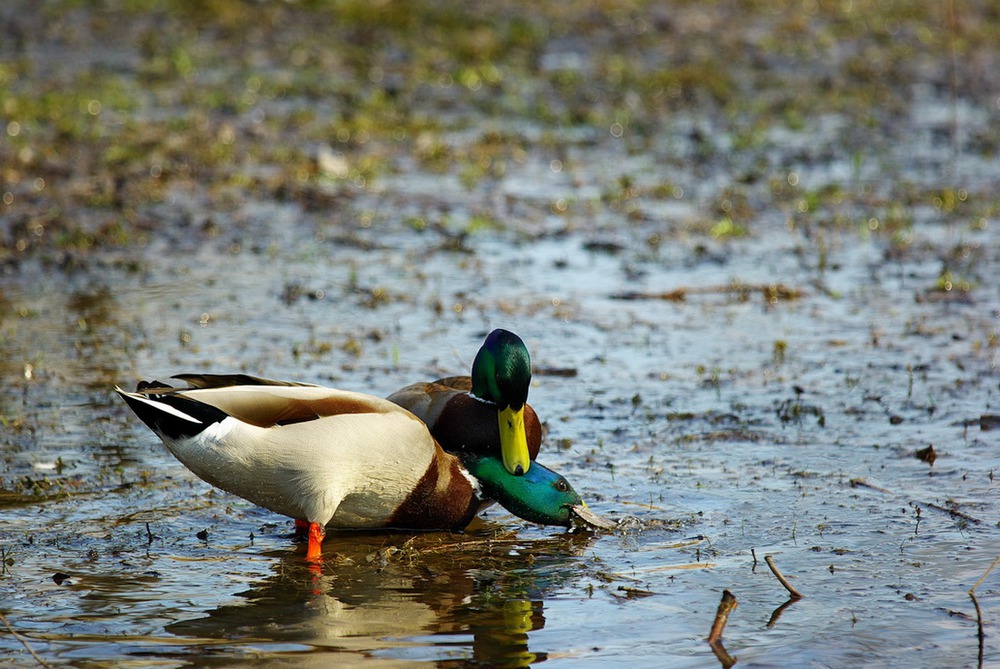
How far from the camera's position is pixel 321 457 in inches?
193

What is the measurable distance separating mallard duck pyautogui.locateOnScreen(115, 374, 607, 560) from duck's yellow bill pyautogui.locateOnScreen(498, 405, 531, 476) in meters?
0.04

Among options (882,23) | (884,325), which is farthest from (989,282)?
(882,23)

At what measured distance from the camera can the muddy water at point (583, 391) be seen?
177 inches

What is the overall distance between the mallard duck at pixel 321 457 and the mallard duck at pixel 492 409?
0.09 metres

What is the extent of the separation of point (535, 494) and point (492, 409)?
35cm

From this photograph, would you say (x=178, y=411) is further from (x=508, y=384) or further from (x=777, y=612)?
(x=777, y=612)

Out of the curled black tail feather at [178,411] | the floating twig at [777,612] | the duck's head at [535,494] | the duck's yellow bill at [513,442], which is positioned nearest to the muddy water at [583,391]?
the floating twig at [777,612]

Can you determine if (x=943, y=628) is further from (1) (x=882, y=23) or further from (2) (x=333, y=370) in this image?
(1) (x=882, y=23)

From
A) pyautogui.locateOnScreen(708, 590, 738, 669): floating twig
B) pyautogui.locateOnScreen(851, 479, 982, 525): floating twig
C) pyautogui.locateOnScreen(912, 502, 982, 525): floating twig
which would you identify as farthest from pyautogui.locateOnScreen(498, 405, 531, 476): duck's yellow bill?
pyautogui.locateOnScreen(912, 502, 982, 525): floating twig

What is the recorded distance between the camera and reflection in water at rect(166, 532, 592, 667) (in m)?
4.36

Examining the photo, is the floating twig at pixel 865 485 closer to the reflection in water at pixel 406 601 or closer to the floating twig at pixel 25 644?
the reflection in water at pixel 406 601

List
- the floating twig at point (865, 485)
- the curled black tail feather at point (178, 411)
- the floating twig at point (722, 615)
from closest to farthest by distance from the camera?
the floating twig at point (722, 615) < the curled black tail feather at point (178, 411) < the floating twig at point (865, 485)

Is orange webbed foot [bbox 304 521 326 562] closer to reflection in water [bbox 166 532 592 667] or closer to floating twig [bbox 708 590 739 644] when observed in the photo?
reflection in water [bbox 166 532 592 667]

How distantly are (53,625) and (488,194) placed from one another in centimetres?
606
